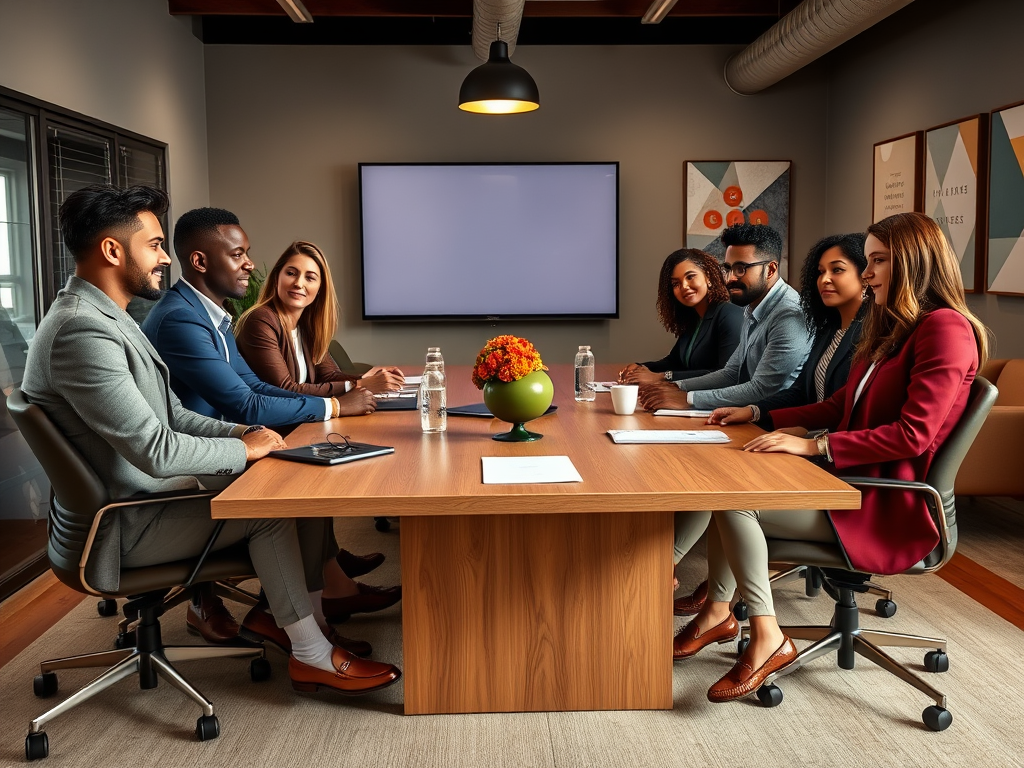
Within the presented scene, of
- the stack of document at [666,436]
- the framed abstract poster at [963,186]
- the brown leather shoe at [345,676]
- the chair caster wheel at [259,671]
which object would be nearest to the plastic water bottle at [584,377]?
the stack of document at [666,436]

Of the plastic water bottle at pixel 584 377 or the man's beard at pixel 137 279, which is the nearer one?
the man's beard at pixel 137 279

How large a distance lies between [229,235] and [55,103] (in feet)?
5.50

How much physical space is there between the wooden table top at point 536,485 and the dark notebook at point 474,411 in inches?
15.0

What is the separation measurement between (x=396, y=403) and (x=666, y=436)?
1.20m

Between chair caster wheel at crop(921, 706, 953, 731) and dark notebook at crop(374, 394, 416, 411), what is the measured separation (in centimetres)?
182

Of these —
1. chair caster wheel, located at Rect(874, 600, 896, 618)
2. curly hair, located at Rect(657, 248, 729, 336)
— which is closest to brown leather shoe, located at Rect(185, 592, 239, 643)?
chair caster wheel, located at Rect(874, 600, 896, 618)

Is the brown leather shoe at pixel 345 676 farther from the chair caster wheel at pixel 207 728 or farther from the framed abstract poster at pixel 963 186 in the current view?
the framed abstract poster at pixel 963 186

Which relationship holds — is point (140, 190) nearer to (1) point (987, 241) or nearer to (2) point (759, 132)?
(1) point (987, 241)

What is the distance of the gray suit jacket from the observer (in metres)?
2.17

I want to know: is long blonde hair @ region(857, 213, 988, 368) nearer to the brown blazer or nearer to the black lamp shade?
the brown blazer

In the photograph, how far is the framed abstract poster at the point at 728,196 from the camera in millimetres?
6840

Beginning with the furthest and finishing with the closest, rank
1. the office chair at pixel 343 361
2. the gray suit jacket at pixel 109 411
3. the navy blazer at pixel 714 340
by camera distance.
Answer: the office chair at pixel 343 361 < the navy blazer at pixel 714 340 < the gray suit jacket at pixel 109 411

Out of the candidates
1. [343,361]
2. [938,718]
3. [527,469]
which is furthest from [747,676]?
[343,361]

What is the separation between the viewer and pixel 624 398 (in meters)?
3.05
